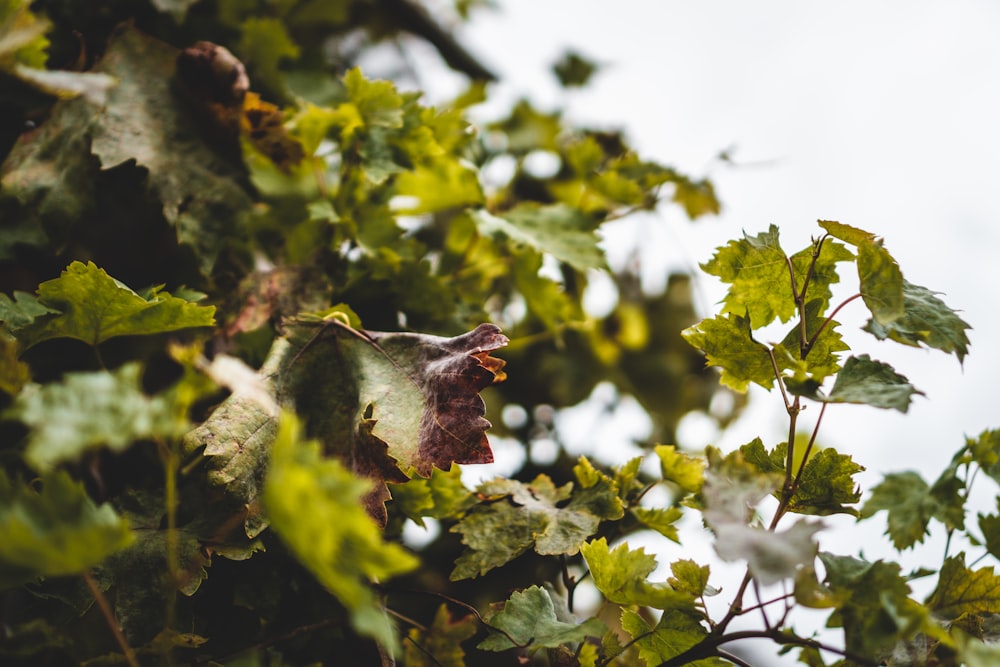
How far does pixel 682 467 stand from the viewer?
30.8 inches

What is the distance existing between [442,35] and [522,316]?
2.94 ft

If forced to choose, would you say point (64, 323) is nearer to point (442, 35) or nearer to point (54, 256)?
point (54, 256)

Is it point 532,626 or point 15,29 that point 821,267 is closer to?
point 532,626

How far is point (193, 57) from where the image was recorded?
907 millimetres

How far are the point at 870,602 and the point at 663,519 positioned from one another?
10.4 inches

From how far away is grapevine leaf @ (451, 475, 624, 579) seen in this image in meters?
0.71

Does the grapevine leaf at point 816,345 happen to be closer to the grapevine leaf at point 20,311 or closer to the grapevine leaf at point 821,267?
the grapevine leaf at point 821,267

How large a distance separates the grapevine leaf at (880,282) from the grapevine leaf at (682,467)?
0.27m

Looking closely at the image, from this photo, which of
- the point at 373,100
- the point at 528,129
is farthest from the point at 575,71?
the point at 373,100

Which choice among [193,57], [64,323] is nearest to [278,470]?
[64,323]

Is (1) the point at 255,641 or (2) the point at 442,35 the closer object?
(1) the point at 255,641

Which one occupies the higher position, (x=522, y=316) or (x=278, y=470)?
(x=278, y=470)

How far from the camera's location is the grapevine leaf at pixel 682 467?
2.55ft

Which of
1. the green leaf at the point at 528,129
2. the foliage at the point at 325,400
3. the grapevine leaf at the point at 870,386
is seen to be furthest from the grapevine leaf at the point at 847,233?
the green leaf at the point at 528,129
